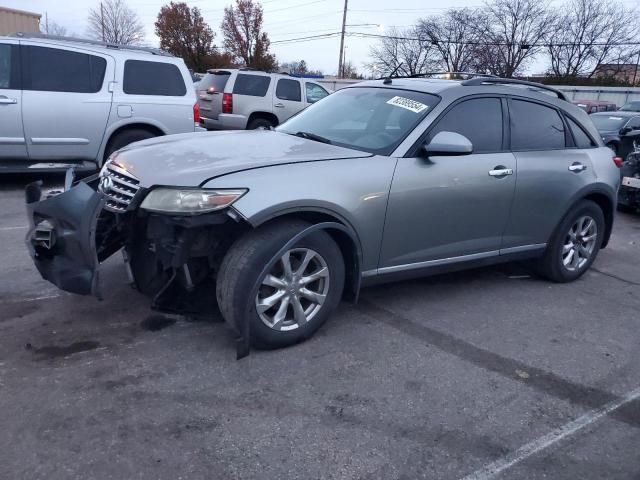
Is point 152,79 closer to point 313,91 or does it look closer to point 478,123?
point 478,123

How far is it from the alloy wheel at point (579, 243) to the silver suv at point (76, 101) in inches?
223

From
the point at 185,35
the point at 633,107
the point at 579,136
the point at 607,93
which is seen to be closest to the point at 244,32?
the point at 185,35

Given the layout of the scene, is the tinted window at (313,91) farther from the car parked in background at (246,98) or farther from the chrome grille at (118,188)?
the chrome grille at (118,188)

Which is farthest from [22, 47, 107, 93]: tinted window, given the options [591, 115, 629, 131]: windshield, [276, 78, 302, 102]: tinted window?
[591, 115, 629, 131]: windshield

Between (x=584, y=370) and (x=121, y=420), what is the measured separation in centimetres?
282

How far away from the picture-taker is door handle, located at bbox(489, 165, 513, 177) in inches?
173

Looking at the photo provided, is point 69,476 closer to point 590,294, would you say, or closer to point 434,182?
point 434,182

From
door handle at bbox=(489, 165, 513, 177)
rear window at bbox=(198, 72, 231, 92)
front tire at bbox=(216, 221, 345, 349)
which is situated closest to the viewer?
front tire at bbox=(216, 221, 345, 349)

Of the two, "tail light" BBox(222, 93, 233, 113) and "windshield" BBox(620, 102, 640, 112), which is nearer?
"tail light" BBox(222, 93, 233, 113)

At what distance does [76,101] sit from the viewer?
302 inches

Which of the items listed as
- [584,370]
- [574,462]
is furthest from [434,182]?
[574,462]

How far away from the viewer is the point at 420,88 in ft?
14.7

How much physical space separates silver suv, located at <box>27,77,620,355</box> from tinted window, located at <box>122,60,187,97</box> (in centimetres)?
418

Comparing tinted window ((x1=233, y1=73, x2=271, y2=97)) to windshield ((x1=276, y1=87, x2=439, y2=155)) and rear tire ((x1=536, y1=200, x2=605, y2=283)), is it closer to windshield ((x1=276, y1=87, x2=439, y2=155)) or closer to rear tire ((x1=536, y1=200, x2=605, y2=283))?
windshield ((x1=276, y1=87, x2=439, y2=155))
